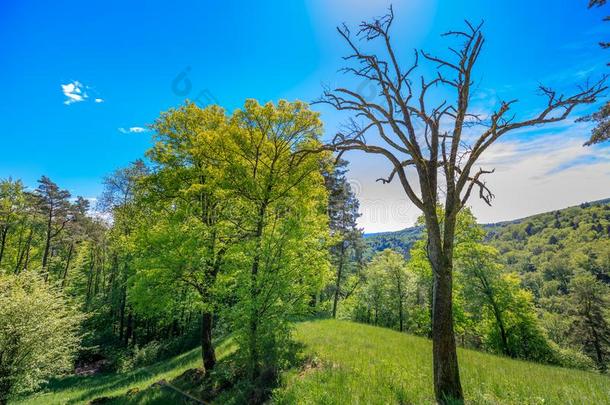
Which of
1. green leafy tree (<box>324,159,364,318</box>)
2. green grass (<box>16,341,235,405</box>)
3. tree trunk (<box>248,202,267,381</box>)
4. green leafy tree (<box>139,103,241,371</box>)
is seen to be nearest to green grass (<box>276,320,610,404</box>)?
tree trunk (<box>248,202,267,381</box>)

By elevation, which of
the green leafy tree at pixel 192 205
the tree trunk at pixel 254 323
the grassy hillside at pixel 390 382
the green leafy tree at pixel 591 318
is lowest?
the green leafy tree at pixel 591 318

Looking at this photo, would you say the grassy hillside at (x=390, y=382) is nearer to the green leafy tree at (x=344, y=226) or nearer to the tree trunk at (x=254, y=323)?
the tree trunk at (x=254, y=323)

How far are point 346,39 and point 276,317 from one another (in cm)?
788

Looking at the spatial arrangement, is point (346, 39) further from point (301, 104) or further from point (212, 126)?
point (212, 126)

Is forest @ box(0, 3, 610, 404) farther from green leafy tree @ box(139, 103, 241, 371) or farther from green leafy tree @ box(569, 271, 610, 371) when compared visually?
green leafy tree @ box(569, 271, 610, 371)

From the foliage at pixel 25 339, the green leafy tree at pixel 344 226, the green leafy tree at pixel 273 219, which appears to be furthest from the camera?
the green leafy tree at pixel 344 226

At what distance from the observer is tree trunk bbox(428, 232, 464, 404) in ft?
18.5

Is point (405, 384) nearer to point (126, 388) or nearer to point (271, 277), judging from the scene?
point (271, 277)

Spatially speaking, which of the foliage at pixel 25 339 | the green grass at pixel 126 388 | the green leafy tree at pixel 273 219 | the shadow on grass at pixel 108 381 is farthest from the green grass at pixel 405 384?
the foliage at pixel 25 339

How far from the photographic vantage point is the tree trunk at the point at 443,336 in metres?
5.64

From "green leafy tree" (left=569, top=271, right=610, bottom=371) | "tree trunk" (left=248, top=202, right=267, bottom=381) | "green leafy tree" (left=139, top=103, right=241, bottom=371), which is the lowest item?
"green leafy tree" (left=569, top=271, right=610, bottom=371)

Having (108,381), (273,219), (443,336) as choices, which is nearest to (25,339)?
(108,381)

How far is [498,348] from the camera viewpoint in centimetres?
2795

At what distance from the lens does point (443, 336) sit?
586 cm
